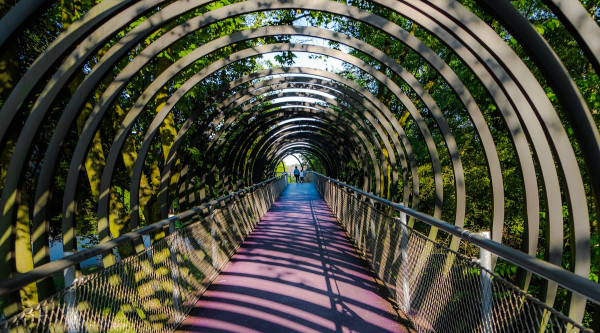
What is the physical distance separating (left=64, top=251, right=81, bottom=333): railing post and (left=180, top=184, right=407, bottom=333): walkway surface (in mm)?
1618

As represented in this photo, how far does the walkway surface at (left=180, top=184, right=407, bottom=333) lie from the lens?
380 cm

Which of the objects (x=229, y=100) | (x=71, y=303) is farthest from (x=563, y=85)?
(x=229, y=100)

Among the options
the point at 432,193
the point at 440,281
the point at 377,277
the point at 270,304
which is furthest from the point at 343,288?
the point at 432,193

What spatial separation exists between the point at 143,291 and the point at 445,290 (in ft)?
9.00

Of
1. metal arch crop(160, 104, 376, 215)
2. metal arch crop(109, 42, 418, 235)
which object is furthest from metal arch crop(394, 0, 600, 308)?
metal arch crop(160, 104, 376, 215)

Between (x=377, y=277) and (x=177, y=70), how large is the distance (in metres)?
4.25

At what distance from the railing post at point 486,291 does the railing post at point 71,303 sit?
2710 millimetres

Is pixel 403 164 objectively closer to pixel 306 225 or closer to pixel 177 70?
pixel 306 225

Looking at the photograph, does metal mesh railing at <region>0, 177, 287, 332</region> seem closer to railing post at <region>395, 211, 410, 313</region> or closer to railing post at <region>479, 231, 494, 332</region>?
railing post at <region>395, 211, 410, 313</region>

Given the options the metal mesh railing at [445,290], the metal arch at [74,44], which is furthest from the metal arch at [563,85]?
the metal arch at [74,44]

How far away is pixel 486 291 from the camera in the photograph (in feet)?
7.68

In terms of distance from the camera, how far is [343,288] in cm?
486

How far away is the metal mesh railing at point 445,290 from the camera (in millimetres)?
1937

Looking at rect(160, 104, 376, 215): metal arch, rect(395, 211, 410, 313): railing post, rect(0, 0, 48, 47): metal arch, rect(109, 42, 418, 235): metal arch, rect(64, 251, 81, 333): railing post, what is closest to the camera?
rect(64, 251, 81, 333): railing post
